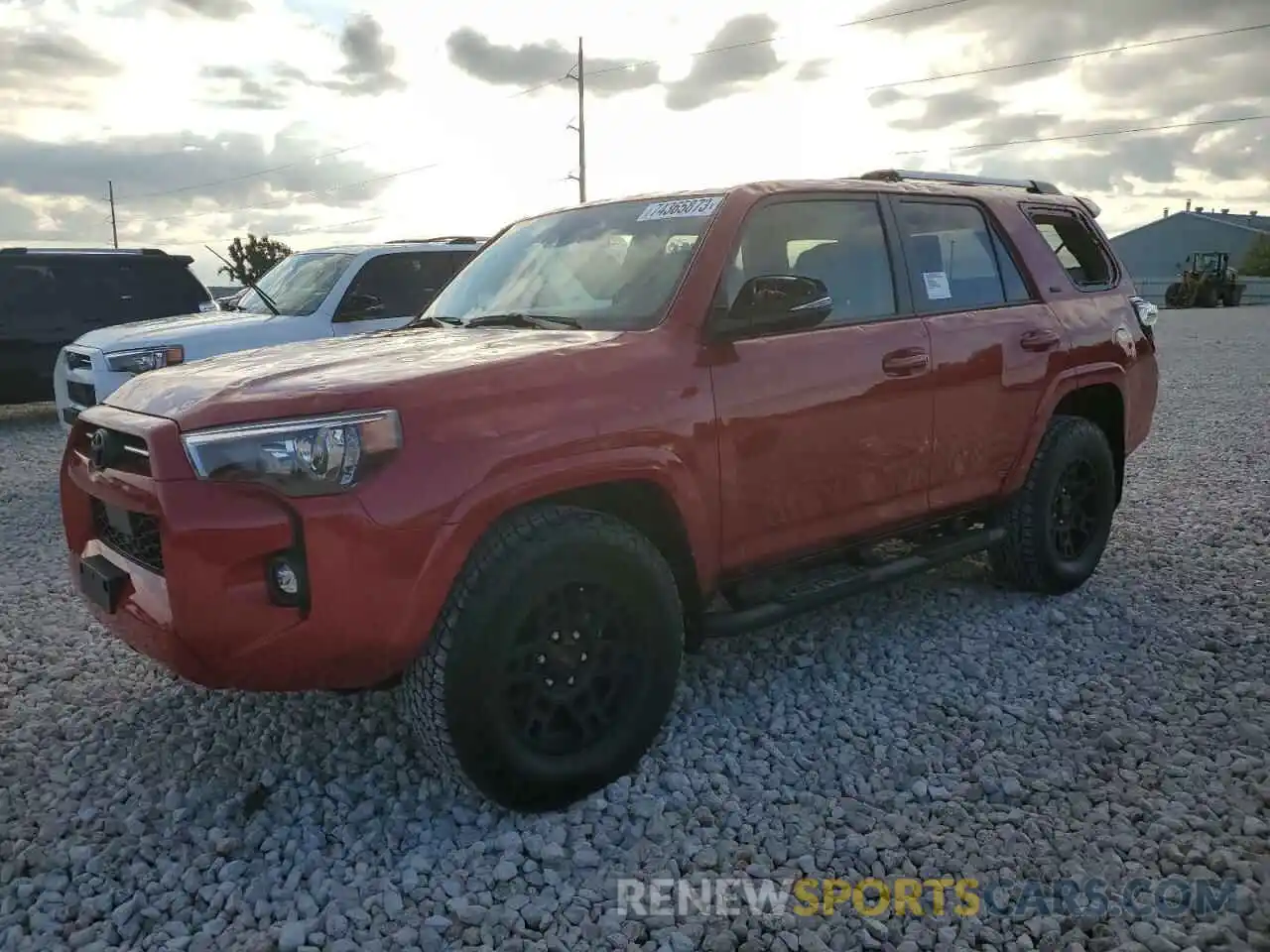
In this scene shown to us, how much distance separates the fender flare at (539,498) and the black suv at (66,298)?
9.27 m

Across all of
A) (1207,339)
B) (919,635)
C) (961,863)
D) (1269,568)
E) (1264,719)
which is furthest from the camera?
(1207,339)

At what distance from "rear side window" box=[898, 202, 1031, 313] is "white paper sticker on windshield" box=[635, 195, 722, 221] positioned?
988 millimetres

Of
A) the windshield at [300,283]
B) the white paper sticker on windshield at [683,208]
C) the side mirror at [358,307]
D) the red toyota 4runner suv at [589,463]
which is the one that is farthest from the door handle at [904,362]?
the windshield at [300,283]

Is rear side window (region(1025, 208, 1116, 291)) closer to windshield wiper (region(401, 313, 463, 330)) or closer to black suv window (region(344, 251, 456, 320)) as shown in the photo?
windshield wiper (region(401, 313, 463, 330))

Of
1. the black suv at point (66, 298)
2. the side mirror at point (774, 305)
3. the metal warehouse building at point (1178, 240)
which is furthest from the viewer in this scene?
the metal warehouse building at point (1178, 240)

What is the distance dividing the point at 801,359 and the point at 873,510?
746 millimetres

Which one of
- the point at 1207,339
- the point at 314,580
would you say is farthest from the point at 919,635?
the point at 1207,339

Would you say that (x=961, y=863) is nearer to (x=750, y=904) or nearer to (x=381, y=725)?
(x=750, y=904)

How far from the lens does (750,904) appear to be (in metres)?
2.62

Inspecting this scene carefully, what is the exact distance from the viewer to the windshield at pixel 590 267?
3508 mm

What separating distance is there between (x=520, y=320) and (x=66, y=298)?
9.86 meters

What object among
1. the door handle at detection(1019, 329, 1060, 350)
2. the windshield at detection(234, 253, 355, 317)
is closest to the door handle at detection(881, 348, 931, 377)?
the door handle at detection(1019, 329, 1060, 350)

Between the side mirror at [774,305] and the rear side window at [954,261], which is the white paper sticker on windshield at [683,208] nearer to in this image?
the side mirror at [774,305]

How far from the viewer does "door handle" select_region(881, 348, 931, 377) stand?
12.8ft
